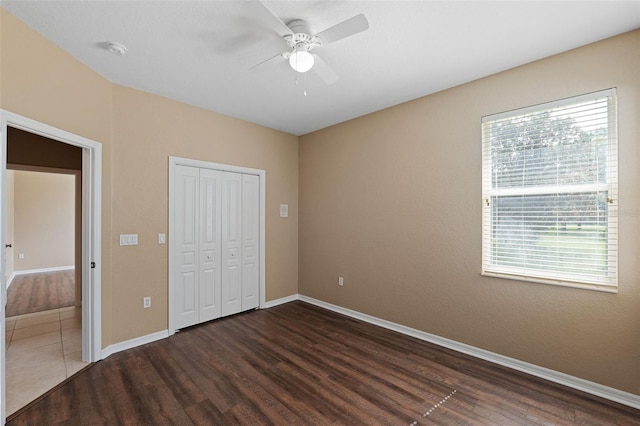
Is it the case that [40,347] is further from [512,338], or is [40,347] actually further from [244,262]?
[512,338]

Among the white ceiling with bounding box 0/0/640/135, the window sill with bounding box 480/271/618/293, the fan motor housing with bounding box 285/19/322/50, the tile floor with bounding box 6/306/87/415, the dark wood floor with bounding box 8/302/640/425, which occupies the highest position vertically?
the white ceiling with bounding box 0/0/640/135

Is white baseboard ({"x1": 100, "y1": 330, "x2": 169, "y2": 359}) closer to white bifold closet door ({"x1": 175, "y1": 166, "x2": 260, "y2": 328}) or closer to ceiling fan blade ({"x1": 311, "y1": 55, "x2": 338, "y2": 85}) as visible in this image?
white bifold closet door ({"x1": 175, "y1": 166, "x2": 260, "y2": 328})

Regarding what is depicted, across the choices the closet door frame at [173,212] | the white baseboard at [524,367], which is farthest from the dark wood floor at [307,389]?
the closet door frame at [173,212]

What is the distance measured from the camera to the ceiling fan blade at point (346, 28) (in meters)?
1.64

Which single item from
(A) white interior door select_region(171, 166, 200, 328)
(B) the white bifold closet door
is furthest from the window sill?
(A) white interior door select_region(171, 166, 200, 328)

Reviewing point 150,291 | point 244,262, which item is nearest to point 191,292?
point 150,291

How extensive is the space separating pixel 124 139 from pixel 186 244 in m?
1.36

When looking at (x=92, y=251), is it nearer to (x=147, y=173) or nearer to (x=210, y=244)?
(x=147, y=173)

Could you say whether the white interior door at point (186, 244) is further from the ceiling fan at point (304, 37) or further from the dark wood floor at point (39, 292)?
the dark wood floor at point (39, 292)

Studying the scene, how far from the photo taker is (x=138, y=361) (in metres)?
2.74

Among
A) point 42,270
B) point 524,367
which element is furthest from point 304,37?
point 42,270

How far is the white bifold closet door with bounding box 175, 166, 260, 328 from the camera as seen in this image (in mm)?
3494

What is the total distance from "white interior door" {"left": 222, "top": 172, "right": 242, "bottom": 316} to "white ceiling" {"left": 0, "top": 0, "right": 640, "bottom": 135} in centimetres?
128

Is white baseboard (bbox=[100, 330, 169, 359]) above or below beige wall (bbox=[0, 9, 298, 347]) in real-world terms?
below
